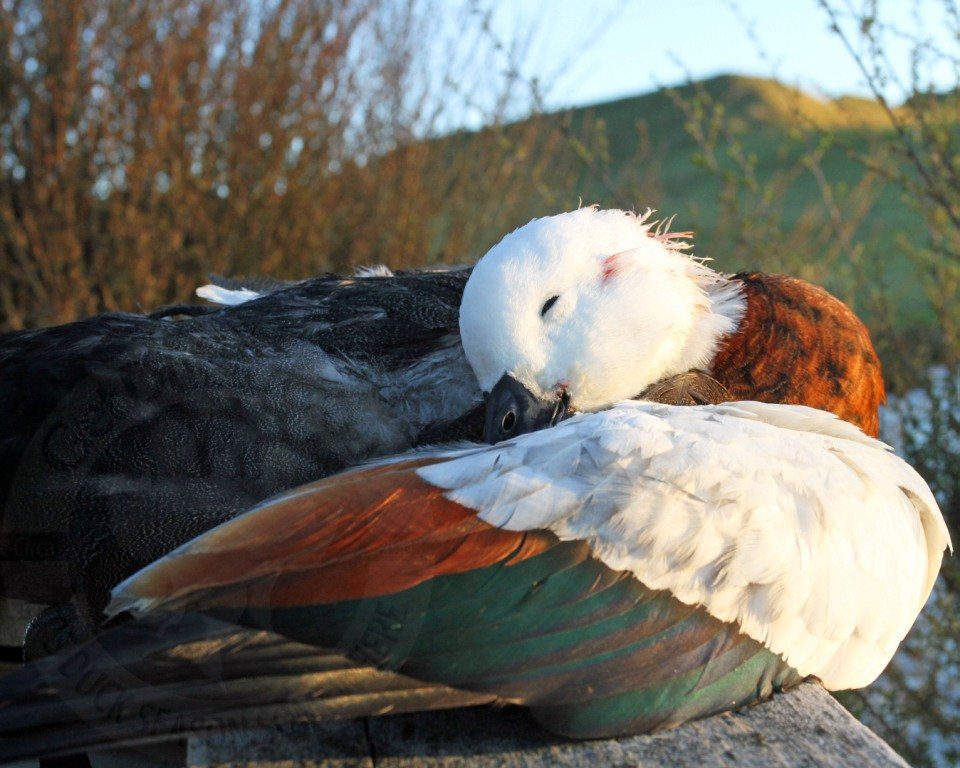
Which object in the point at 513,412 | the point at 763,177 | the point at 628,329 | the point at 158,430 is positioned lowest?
the point at 158,430

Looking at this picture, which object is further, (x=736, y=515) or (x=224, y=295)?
(x=224, y=295)

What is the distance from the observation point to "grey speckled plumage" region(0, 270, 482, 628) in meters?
1.46

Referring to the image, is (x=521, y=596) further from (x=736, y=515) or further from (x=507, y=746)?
(x=736, y=515)

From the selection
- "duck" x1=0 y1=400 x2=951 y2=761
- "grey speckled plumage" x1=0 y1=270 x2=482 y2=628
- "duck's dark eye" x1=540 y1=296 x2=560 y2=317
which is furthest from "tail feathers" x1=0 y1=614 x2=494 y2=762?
"duck's dark eye" x1=540 y1=296 x2=560 y2=317

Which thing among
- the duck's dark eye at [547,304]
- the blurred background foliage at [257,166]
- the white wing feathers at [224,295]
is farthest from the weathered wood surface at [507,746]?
the blurred background foliage at [257,166]

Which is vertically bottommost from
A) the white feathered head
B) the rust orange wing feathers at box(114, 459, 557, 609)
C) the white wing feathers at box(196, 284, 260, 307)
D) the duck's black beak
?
the white wing feathers at box(196, 284, 260, 307)

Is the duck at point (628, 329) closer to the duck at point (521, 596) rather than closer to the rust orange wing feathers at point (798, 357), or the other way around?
the rust orange wing feathers at point (798, 357)

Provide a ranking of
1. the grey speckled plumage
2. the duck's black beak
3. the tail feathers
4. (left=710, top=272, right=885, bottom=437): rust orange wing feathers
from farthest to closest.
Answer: (left=710, top=272, right=885, bottom=437): rust orange wing feathers → the duck's black beak → the grey speckled plumage → the tail feathers

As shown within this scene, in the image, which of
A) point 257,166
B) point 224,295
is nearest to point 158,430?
point 224,295

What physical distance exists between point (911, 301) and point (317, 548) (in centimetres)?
1190

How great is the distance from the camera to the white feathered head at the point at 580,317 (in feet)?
5.64

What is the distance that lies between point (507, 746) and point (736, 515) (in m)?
0.40

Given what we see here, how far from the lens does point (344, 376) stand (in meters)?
1.70

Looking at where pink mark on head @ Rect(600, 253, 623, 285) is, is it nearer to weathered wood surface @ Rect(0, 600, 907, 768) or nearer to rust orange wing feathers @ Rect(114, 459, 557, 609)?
rust orange wing feathers @ Rect(114, 459, 557, 609)
